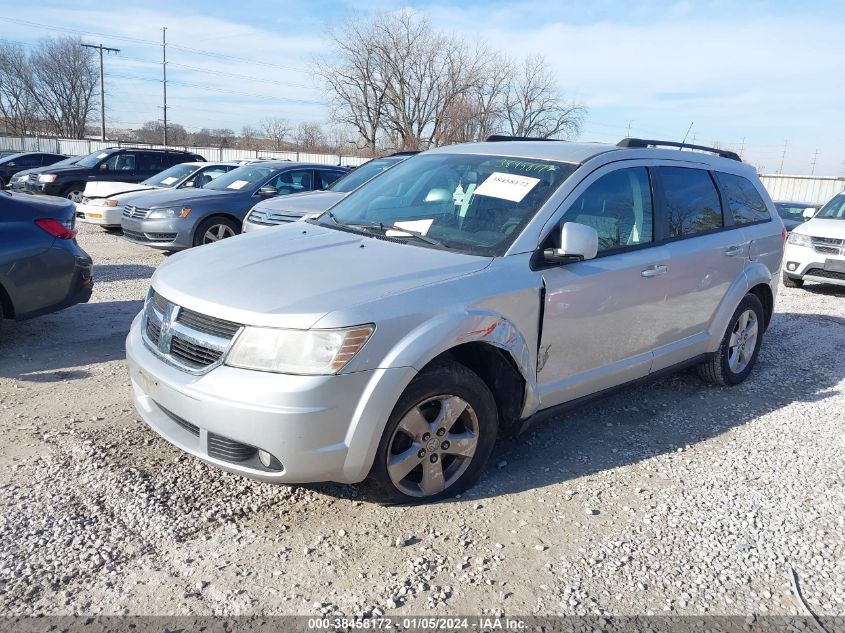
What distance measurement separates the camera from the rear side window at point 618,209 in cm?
391

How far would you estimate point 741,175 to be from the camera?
17.7 ft

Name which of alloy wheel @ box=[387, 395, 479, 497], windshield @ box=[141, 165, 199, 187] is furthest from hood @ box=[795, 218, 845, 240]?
windshield @ box=[141, 165, 199, 187]

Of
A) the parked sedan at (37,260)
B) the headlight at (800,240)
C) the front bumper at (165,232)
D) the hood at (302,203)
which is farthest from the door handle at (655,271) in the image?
the front bumper at (165,232)

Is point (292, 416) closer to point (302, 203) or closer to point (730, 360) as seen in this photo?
point (730, 360)

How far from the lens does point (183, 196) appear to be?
10.4 meters

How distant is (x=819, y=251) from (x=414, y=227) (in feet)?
28.0

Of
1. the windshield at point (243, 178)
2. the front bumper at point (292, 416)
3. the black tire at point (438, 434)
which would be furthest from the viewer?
the windshield at point (243, 178)

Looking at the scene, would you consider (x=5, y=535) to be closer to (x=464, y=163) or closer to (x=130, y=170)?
(x=464, y=163)

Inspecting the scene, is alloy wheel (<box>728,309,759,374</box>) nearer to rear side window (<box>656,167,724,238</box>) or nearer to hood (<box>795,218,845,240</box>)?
rear side window (<box>656,167,724,238</box>)

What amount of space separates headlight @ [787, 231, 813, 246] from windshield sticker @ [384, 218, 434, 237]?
28.1 feet

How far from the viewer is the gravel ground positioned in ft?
8.92

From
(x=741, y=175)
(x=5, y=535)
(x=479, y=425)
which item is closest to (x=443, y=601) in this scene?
(x=479, y=425)

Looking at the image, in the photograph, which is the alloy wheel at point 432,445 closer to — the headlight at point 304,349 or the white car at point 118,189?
the headlight at point 304,349

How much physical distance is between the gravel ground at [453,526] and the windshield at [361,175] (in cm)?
588
